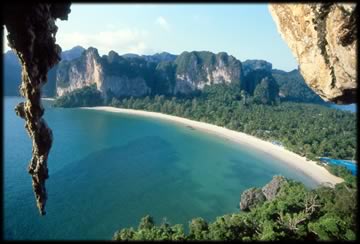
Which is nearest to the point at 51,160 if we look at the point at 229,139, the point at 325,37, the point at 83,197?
the point at 83,197

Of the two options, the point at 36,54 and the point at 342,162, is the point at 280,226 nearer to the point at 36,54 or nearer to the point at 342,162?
the point at 36,54

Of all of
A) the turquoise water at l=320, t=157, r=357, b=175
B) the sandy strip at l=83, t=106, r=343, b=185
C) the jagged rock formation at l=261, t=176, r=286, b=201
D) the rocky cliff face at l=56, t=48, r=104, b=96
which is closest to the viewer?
the jagged rock formation at l=261, t=176, r=286, b=201

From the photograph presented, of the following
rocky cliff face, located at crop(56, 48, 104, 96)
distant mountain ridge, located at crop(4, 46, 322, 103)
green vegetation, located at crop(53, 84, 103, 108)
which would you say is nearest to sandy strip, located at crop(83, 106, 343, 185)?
distant mountain ridge, located at crop(4, 46, 322, 103)

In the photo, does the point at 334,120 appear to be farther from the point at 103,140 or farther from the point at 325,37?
the point at 325,37

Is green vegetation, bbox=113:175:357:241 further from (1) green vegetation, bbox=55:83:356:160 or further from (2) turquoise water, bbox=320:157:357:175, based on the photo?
(1) green vegetation, bbox=55:83:356:160

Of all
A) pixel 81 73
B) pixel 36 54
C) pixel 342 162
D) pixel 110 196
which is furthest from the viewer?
pixel 81 73

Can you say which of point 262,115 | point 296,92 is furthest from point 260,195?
point 296,92
